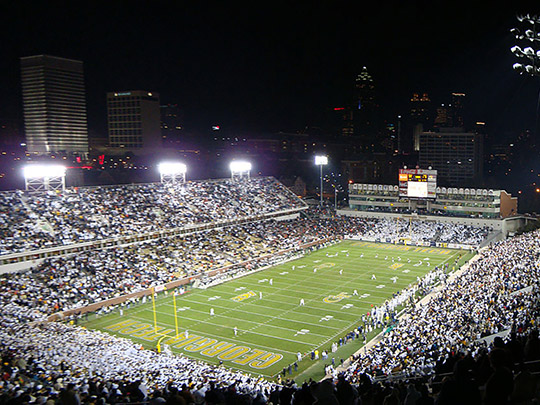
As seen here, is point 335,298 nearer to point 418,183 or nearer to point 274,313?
point 274,313

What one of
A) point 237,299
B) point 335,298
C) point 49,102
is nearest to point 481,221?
point 335,298

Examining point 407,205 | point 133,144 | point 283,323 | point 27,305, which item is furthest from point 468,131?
point 27,305

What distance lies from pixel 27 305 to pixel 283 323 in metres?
16.2

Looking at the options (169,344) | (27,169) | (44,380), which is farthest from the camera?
(27,169)

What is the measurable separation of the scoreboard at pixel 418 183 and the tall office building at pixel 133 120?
341 feet

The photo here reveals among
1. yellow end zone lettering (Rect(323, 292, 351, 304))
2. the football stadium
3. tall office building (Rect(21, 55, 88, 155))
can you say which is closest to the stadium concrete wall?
the football stadium

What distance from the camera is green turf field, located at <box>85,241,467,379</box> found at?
25.7 m

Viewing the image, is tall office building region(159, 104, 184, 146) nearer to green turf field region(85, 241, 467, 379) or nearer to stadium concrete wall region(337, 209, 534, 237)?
stadium concrete wall region(337, 209, 534, 237)

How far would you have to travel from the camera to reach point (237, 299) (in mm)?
34875

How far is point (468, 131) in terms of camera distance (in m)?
134

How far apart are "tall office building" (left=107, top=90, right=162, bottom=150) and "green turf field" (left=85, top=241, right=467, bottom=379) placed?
109m

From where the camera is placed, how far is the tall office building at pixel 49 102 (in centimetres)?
14275

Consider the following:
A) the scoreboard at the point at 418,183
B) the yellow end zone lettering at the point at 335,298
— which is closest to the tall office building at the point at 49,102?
the scoreboard at the point at 418,183

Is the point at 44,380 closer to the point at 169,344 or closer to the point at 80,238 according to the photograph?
the point at 169,344
